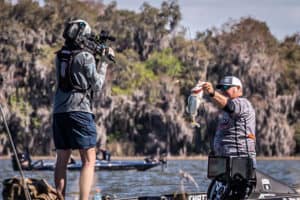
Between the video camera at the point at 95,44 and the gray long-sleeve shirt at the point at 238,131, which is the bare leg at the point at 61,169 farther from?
the gray long-sleeve shirt at the point at 238,131

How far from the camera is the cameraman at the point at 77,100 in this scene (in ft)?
26.9

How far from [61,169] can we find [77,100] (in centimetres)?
70

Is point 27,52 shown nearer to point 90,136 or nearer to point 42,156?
point 42,156

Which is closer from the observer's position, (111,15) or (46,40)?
(46,40)

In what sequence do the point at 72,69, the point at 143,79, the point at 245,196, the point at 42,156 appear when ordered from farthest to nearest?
the point at 143,79, the point at 42,156, the point at 245,196, the point at 72,69

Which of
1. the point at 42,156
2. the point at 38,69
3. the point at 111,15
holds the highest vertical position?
the point at 111,15

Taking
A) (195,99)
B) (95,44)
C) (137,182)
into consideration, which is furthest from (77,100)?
(137,182)

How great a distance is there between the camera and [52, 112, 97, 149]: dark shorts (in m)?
8.20

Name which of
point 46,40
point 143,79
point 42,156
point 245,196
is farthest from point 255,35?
point 245,196

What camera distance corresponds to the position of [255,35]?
77.0 metres

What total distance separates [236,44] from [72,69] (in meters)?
60.3

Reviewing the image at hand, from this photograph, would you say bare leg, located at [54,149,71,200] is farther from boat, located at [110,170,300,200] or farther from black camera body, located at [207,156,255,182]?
boat, located at [110,170,300,200]

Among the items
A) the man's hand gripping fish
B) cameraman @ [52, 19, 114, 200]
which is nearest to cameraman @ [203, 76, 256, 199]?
the man's hand gripping fish

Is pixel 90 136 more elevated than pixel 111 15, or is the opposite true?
pixel 111 15
